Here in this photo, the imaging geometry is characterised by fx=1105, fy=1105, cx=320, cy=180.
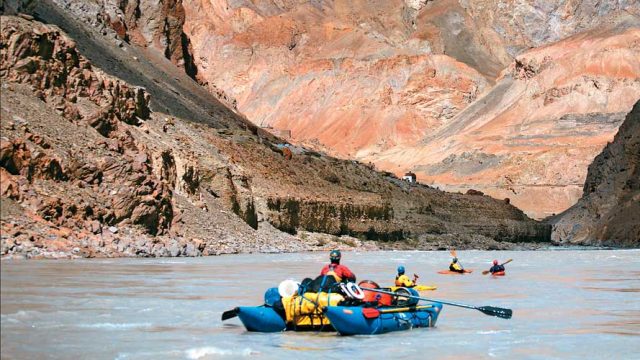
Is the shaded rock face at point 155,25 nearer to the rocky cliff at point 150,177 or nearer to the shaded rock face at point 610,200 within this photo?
the rocky cliff at point 150,177

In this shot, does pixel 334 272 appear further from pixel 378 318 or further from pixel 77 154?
pixel 77 154

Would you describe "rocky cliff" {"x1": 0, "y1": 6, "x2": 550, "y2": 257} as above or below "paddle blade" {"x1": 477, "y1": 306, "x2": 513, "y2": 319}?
above

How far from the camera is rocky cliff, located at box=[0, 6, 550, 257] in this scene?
5166cm

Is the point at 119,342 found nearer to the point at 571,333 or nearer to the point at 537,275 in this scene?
the point at 571,333

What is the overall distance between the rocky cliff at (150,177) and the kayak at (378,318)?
15.9 metres

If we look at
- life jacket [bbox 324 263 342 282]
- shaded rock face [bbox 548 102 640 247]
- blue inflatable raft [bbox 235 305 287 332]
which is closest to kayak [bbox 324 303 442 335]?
life jacket [bbox 324 263 342 282]

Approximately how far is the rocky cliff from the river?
4.72 m

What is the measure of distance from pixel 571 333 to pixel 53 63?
4312cm

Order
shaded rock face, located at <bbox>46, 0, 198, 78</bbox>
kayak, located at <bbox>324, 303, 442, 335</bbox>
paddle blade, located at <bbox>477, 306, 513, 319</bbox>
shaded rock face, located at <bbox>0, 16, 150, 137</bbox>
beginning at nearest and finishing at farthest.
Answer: kayak, located at <bbox>324, 303, 442, 335</bbox>, paddle blade, located at <bbox>477, 306, 513, 319</bbox>, shaded rock face, located at <bbox>0, 16, 150, 137</bbox>, shaded rock face, located at <bbox>46, 0, 198, 78</bbox>

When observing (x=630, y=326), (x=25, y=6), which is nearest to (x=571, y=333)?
(x=630, y=326)

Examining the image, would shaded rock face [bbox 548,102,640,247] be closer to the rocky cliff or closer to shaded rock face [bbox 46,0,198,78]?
the rocky cliff

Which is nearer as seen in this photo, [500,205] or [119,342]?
[119,342]

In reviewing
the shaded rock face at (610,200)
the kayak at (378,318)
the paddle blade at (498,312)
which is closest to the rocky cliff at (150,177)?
the shaded rock face at (610,200)

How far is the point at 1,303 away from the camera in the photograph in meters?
12.5
